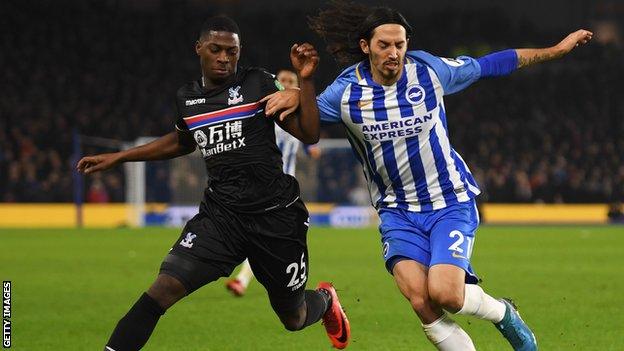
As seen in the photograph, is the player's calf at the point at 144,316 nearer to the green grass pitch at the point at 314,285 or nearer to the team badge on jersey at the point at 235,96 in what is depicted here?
the team badge on jersey at the point at 235,96

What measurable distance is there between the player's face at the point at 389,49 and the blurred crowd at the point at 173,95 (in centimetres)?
2103

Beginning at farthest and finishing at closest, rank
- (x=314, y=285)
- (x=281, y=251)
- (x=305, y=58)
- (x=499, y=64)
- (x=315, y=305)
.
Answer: (x=314, y=285) < (x=315, y=305) < (x=499, y=64) < (x=281, y=251) < (x=305, y=58)

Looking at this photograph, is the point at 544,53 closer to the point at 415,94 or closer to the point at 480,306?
the point at 415,94

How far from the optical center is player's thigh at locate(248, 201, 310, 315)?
20.5 ft

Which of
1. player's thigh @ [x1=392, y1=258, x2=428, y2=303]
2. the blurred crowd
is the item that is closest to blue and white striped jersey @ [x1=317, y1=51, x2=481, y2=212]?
player's thigh @ [x1=392, y1=258, x2=428, y2=303]

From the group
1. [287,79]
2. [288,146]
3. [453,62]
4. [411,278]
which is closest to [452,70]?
[453,62]

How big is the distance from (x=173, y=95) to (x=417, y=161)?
93.0ft

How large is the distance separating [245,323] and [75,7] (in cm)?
2880

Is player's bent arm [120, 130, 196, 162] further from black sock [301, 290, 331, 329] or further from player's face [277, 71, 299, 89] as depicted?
player's face [277, 71, 299, 89]

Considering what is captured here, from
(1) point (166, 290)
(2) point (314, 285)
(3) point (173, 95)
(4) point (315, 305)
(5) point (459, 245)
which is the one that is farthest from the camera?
(3) point (173, 95)

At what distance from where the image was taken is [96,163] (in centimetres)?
651

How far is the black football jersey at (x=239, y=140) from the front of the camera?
611cm

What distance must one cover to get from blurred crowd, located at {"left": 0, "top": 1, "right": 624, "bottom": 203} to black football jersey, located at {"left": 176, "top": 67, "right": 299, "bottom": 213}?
2092cm

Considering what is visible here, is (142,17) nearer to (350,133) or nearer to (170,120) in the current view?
(170,120)
